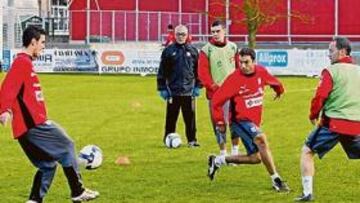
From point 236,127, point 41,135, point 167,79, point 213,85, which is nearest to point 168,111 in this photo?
point 167,79

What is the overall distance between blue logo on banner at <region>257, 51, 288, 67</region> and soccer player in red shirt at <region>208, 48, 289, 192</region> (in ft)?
→ 107

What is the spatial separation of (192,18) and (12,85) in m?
47.0

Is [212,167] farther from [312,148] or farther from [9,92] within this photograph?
[9,92]

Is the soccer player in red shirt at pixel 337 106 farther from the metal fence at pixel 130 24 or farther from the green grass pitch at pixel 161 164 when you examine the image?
the metal fence at pixel 130 24

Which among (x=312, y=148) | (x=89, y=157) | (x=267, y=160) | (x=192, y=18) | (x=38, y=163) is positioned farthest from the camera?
(x=192, y=18)

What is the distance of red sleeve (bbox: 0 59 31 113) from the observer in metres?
9.92

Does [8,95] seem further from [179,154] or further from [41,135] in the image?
[179,154]

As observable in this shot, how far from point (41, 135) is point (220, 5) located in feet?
159

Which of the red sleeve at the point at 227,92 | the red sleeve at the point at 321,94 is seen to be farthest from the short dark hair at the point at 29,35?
the red sleeve at the point at 321,94

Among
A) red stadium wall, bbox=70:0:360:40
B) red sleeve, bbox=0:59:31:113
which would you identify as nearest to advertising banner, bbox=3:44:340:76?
red stadium wall, bbox=70:0:360:40

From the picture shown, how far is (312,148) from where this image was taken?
11.1 meters

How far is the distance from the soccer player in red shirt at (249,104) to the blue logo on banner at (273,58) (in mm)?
32571

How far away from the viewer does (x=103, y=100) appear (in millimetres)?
29234

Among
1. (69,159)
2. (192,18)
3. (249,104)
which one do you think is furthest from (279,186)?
(192,18)
